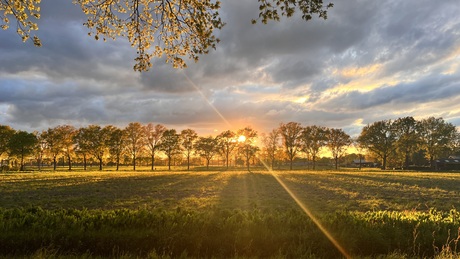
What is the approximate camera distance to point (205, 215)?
9.16 m

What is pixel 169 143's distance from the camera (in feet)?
330

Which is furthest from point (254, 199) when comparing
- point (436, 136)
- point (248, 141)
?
point (436, 136)

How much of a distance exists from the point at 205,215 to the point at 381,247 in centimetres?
525

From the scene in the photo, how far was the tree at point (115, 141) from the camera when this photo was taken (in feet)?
313

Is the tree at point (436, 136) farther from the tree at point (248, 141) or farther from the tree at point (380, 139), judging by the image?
the tree at point (248, 141)

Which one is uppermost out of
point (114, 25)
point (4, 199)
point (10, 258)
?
point (114, 25)

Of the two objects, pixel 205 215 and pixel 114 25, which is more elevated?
pixel 114 25

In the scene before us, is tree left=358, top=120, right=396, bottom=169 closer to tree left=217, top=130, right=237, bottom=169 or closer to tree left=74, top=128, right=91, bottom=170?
tree left=217, top=130, right=237, bottom=169

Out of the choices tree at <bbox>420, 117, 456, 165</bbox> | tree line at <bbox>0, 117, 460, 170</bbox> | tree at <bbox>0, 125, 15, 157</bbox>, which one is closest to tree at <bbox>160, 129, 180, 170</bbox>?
tree line at <bbox>0, 117, 460, 170</bbox>

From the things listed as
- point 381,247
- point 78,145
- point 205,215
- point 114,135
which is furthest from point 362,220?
point 78,145

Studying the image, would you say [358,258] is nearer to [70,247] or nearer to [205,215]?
[205,215]

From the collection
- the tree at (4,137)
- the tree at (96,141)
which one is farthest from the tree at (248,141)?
the tree at (4,137)

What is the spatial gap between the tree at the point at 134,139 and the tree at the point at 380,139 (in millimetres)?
79622

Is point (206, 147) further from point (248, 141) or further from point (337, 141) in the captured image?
point (337, 141)
